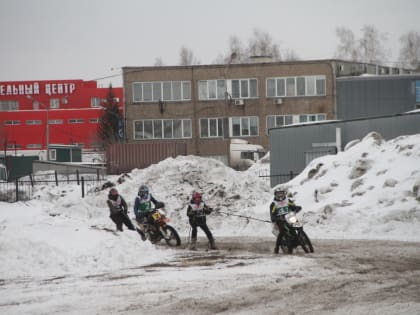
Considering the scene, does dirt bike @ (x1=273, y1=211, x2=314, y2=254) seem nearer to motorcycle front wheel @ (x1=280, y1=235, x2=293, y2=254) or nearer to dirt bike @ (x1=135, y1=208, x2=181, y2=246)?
motorcycle front wheel @ (x1=280, y1=235, x2=293, y2=254)

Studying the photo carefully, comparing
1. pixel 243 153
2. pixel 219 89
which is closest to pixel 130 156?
pixel 243 153

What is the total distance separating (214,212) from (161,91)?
34.4m

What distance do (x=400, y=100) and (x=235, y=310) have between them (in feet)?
177

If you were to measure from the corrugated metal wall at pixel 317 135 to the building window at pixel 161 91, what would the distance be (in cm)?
2406

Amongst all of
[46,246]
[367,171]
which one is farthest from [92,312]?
[367,171]

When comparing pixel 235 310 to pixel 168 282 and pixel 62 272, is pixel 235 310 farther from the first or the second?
pixel 62 272

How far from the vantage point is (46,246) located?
1551 centimetres

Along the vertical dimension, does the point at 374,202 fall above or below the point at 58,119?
below

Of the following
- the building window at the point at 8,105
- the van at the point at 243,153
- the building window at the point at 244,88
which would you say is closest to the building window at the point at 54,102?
the building window at the point at 8,105

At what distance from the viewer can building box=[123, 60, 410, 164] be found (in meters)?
60.9

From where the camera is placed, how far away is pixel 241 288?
1130 centimetres

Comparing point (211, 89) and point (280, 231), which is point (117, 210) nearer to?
point (280, 231)

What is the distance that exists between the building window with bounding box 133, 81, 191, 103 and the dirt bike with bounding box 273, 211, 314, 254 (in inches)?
1777

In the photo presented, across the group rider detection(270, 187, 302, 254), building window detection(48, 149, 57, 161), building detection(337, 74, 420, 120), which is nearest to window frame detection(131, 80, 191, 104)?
building detection(337, 74, 420, 120)
